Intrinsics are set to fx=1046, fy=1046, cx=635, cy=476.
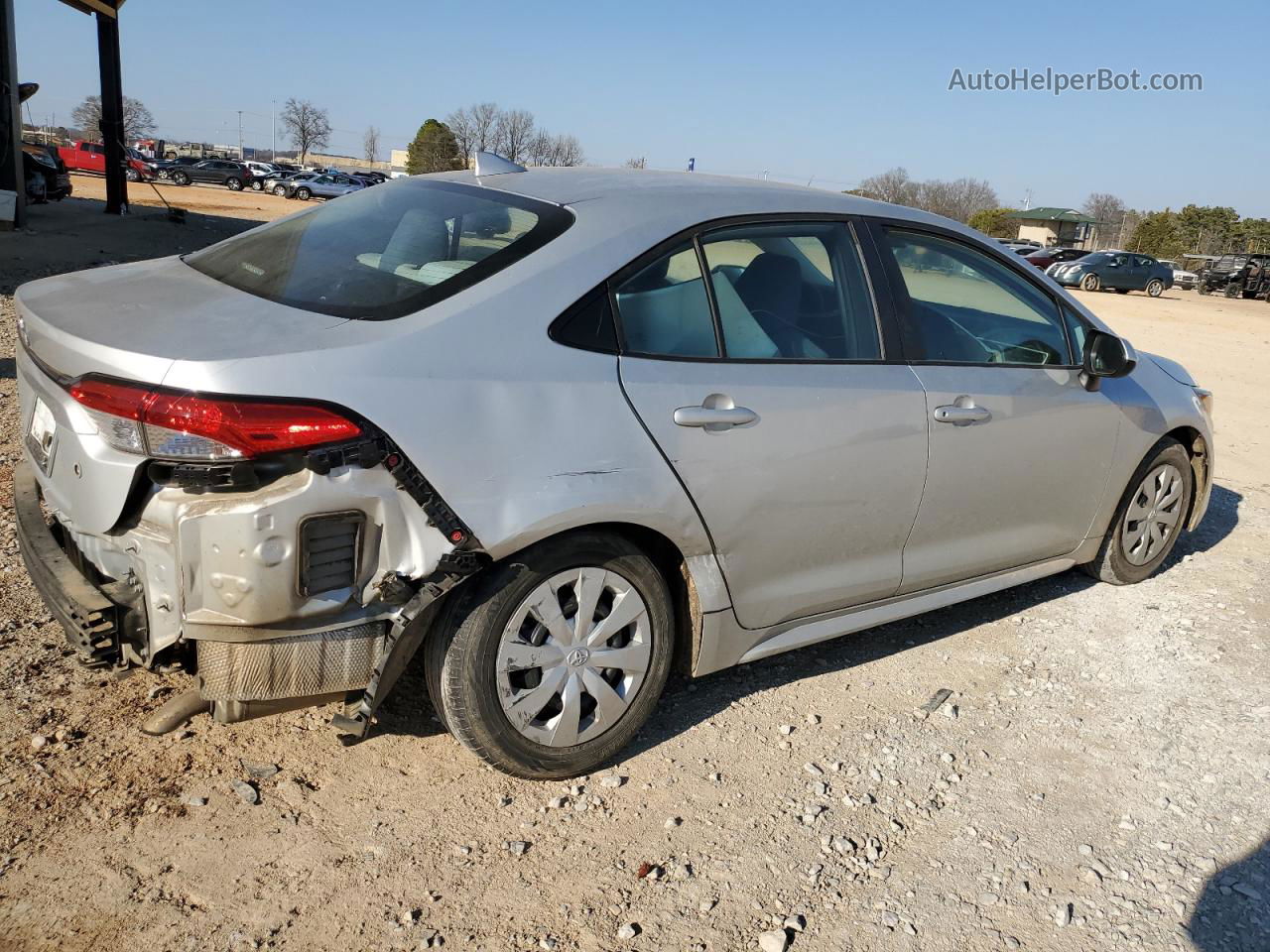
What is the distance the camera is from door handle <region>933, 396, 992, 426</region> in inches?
143

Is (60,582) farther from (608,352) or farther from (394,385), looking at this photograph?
(608,352)

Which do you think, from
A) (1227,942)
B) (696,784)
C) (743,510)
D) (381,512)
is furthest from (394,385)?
(1227,942)

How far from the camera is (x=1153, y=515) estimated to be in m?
4.93

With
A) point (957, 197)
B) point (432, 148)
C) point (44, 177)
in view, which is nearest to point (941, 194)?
point (957, 197)

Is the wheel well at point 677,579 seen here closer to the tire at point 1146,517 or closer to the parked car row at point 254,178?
the tire at point 1146,517

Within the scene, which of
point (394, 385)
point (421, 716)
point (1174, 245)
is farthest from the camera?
point (1174, 245)

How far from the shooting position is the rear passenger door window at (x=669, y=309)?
3027mm

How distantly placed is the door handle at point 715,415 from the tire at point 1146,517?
2.42 meters

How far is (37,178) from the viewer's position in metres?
20.4

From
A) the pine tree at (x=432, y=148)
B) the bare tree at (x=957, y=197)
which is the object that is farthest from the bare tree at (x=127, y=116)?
the bare tree at (x=957, y=197)

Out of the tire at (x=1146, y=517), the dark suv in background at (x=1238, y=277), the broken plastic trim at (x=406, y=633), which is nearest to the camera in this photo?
the broken plastic trim at (x=406, y=633)

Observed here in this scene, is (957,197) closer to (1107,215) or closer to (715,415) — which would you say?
(1107,215)

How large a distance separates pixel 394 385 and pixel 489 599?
0.62 meters

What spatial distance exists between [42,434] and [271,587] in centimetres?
97
